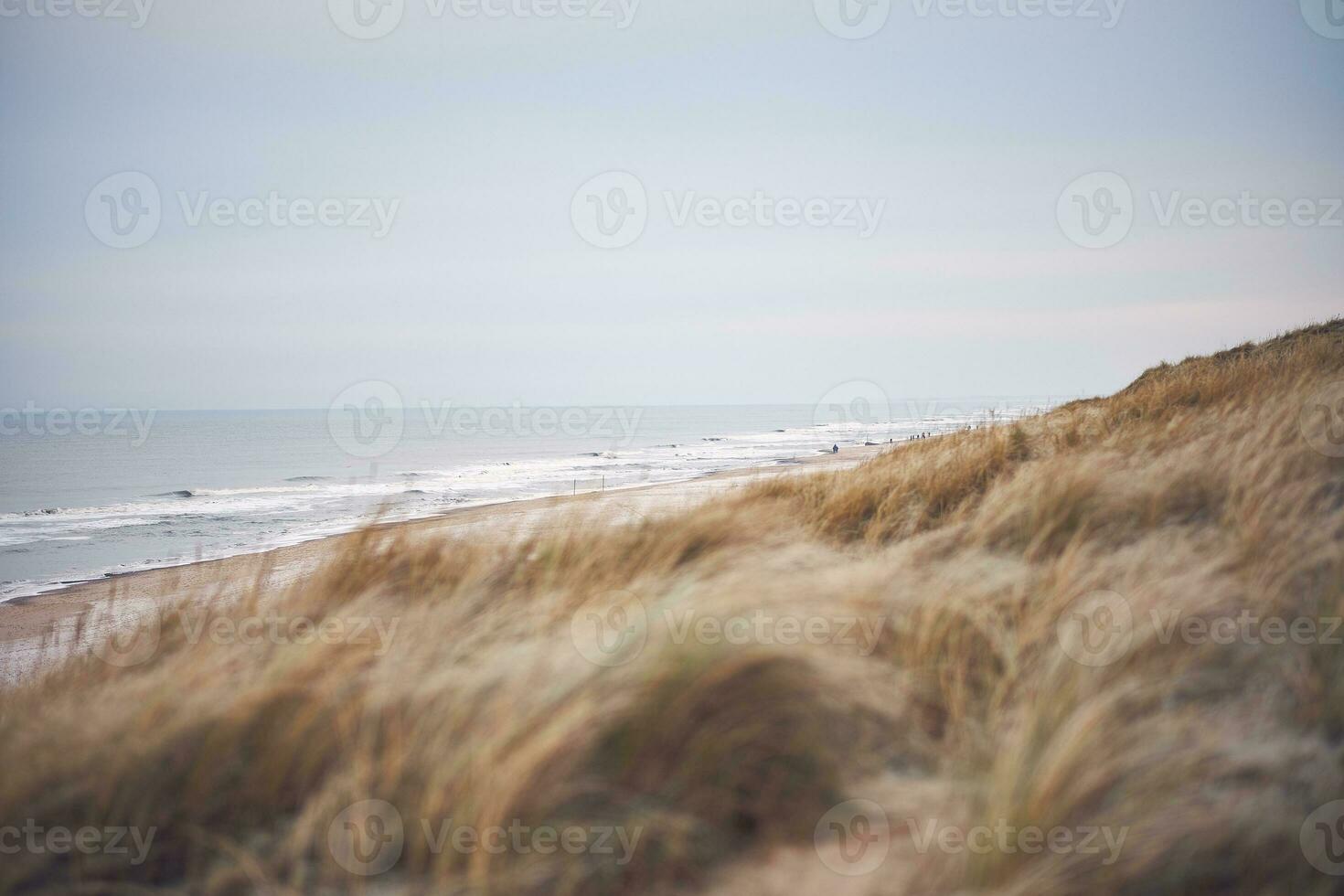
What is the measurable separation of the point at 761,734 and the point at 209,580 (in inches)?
221

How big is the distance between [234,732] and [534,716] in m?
1.00

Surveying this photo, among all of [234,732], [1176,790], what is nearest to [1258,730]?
[1176,790]

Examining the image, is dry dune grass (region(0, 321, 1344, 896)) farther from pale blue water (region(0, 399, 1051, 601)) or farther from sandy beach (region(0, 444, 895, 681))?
pale blue water (region(0, 399, 1051, 601))

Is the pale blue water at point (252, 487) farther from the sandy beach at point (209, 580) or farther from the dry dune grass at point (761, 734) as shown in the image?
the dry dune grass at point (761, 734)

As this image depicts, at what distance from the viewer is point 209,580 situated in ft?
18.9

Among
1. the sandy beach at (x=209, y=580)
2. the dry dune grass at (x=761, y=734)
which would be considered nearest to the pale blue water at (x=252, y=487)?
the sandy beach at (x=209, y=580)

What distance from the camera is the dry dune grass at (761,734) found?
172 cm

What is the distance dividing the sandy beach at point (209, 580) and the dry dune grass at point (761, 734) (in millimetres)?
1554

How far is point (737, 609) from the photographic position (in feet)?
8.41

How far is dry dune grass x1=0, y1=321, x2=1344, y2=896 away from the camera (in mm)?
1718

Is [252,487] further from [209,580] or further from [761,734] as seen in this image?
[761,734]

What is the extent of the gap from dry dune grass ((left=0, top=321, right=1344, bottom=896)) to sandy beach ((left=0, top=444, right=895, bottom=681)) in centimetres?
155

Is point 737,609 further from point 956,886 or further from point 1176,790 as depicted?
point 1176,790

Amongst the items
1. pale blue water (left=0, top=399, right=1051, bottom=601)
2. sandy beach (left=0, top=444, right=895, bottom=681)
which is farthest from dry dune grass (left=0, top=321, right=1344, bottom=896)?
pale blue water (left=0, top=399, right=1051, bottom=601)
